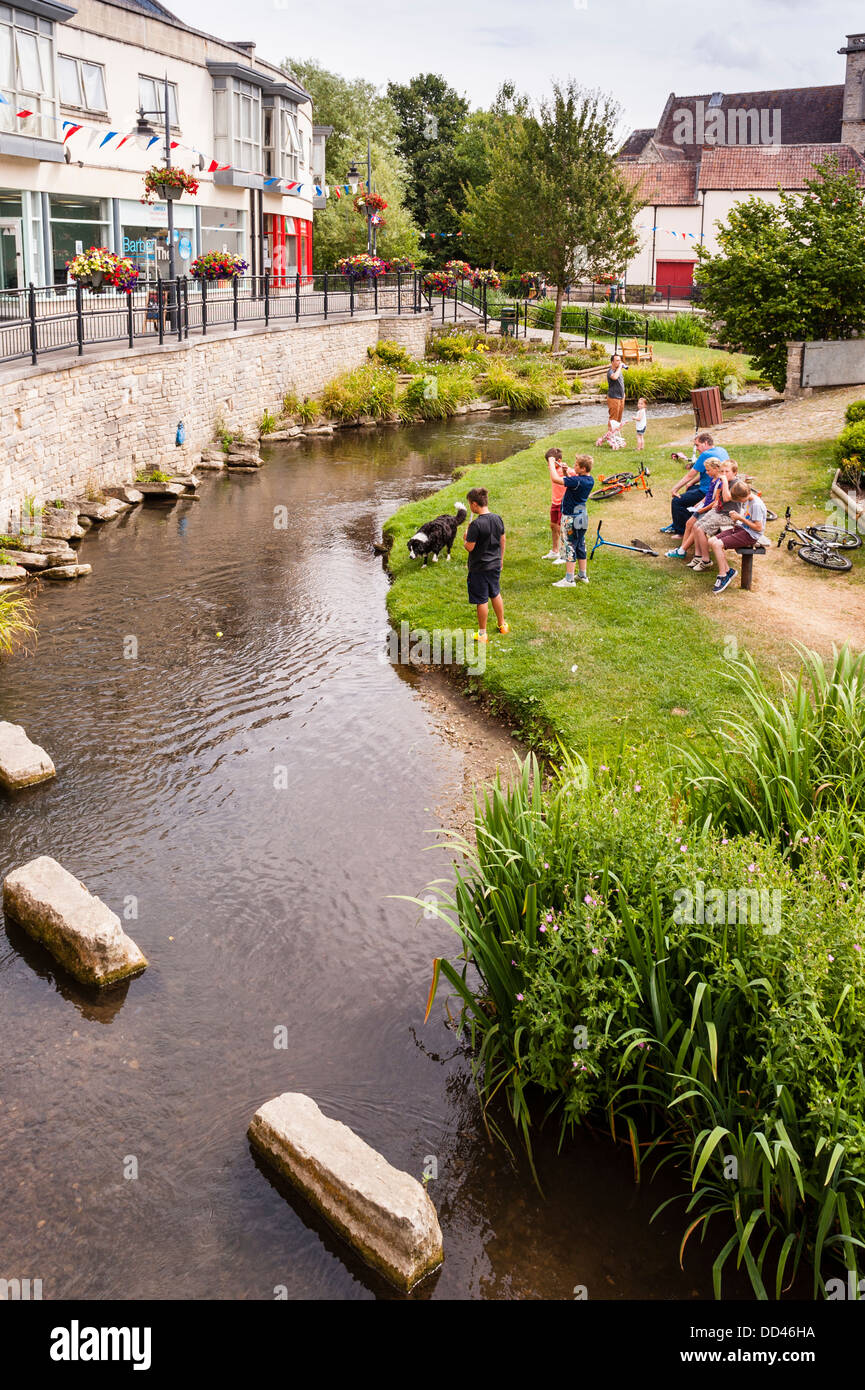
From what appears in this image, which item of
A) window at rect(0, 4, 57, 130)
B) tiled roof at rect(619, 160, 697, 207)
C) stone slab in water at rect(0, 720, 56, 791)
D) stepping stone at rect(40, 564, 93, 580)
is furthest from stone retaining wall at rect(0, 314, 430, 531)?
tiled roof at rect(619, 160, 697, 207)

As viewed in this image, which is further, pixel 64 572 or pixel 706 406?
pixel 706 406

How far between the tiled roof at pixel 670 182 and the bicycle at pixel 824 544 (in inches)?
1857

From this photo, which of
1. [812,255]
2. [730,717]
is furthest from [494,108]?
[730,717]

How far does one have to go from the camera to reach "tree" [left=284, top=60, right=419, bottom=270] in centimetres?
4869

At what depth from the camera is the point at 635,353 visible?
34.2m

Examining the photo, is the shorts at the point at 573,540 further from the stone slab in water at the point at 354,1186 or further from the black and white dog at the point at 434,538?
the stone slab in water at the point at 354,1186

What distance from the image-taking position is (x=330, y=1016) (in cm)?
663

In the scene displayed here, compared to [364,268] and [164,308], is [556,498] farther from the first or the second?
[364,268]

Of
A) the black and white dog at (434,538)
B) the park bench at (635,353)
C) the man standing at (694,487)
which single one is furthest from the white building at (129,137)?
the man standing at (694,487)

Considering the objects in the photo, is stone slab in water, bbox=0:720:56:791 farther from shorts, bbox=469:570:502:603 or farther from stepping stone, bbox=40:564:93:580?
stepping stone, bbox=40:564:93:580

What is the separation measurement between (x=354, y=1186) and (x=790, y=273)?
2229cm

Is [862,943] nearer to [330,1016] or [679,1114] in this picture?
[679,1114]

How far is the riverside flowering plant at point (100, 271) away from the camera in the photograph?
19.0 m

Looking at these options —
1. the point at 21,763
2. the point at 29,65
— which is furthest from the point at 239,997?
the point at 29,65
